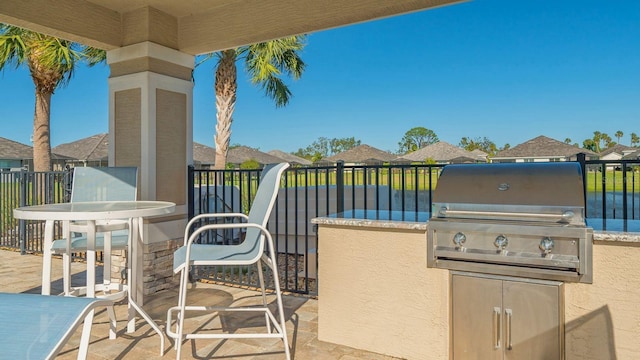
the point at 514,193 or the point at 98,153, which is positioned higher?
the point at 98,153

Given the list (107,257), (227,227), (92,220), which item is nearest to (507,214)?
(227,227)

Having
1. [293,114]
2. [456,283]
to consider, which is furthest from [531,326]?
[293,114]

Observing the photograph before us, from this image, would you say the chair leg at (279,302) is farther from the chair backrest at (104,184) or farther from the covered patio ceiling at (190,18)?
the covered patio ceiling at (190,18)

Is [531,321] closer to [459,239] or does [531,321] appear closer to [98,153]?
[459,239]

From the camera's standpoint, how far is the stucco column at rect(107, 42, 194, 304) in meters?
3.73

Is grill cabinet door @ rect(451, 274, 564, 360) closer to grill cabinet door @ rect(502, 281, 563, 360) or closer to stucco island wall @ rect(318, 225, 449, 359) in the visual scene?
grill cabinet door @ rect(502, 281, 563, 360)

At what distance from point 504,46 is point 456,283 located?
78.3 feet

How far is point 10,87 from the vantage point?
22734 millimetres

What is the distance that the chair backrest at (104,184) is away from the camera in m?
3.23

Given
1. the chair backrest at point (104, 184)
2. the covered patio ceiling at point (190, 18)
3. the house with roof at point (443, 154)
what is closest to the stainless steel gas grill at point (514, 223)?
the covered patio ceiling at point (190, 18)

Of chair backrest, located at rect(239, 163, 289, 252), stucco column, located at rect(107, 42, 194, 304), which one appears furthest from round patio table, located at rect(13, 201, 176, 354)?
stucco column, located at rect(107, 42, 194, 304)

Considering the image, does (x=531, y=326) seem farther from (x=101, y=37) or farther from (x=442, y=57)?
(x=442, y=57)

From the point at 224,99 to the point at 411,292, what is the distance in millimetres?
8864

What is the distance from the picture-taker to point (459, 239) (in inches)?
81.5
